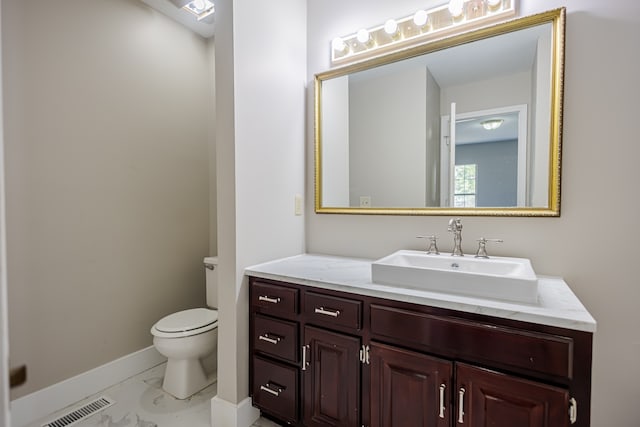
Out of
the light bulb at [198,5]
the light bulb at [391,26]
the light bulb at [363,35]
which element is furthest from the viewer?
the light bulb at [198,5]

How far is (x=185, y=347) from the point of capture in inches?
75.4

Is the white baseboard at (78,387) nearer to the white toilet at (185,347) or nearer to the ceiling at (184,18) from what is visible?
the white toilet at (185,347)

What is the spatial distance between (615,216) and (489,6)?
1133 mm

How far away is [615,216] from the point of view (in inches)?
53.7

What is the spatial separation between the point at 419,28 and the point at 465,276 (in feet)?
4.48

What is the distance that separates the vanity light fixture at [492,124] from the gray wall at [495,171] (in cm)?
8

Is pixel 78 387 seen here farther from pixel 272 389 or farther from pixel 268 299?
pixel 268 299

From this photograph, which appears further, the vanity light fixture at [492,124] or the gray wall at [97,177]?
the gray wall at [97,177]

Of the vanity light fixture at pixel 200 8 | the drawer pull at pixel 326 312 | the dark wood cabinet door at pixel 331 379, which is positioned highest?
the vanity light fixture at pixel 200 8

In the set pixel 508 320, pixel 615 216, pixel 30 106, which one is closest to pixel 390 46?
pixel 615 216

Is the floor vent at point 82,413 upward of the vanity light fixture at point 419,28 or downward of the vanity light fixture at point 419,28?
downward

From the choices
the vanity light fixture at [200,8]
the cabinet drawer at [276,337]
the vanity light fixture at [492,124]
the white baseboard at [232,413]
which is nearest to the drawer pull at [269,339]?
the cabinet drawer at [276,337]

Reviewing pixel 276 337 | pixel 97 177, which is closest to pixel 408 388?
pixel 276 337

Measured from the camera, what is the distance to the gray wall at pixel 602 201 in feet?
4.38
